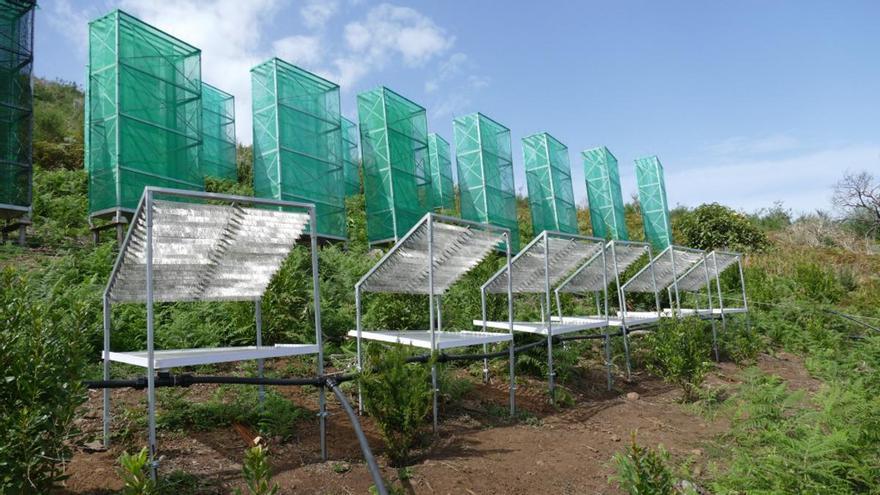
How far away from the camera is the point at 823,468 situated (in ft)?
10.7

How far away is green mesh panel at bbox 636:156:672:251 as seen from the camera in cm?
2709

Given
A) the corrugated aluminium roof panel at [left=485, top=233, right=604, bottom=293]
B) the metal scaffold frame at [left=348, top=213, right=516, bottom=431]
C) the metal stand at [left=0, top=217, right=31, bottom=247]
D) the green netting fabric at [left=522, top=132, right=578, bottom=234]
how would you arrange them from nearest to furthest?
the metal scaffold frame at [left=348, top=213, right=516, bottom=431] → the corrugated aluminium roof panel at [left=485, top=233, right=604, bottom=293] → the metal stand at [left=0, top=217, right=31, bottom=247] → the green netting fabric at [left=522, top=132, right=578, bottom=234]

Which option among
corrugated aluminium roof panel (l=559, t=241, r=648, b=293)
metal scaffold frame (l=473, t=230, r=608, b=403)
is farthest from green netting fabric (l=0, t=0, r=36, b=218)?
corrugated aluminium roof panel (l=559, t=241, r=648, b=293)

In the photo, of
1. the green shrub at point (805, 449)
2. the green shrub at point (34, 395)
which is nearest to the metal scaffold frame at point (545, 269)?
the green shrub at point (805, 449)

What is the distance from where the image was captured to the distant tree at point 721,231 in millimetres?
23531

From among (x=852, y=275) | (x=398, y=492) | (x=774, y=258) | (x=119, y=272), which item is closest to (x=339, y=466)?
(x=398, y=492)

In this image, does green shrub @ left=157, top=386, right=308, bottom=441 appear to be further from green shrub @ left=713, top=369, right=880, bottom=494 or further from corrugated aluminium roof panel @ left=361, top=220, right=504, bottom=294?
green shrub @ left=713, top=369, right=880, bottom=494

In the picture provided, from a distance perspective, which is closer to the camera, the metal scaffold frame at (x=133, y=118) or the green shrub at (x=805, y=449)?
the green shrub at (x=805, y=449)

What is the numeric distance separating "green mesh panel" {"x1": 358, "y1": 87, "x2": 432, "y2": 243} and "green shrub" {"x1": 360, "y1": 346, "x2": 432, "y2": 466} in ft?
39.0

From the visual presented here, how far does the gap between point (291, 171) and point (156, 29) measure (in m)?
4.13

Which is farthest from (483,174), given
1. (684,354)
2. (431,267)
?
(431,267)

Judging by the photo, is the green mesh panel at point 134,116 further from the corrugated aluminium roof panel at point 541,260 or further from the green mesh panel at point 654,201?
the green mesh panel at point 654,201

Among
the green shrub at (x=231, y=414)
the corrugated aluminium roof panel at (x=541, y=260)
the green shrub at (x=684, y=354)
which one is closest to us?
the green shrub at (x=231, y=414)

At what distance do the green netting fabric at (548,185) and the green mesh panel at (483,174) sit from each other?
5.22ft
